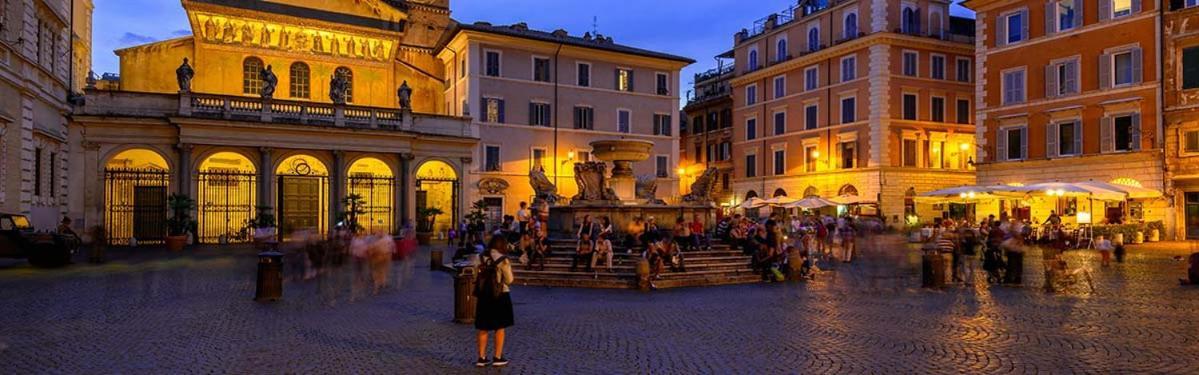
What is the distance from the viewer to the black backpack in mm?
8031

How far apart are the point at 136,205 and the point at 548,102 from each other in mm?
19642

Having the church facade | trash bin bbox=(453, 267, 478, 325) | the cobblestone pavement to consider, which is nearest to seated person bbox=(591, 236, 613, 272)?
the cobblestone pavement

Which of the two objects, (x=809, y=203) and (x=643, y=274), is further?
(x=809, y=203)

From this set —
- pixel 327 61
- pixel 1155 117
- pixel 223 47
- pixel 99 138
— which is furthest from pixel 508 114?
pixel 1155 117

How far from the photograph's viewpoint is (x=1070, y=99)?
113 feet

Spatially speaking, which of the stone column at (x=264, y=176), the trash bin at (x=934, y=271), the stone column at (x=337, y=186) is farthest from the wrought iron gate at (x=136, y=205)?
the trash bin at (x=934, y=271)

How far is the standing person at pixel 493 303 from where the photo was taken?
26.1 feet

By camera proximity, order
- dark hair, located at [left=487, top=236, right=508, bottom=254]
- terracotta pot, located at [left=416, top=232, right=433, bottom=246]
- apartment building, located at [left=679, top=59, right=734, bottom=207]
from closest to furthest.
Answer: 1. dark hair, located at [left=487, top=236, right=508, bottom=254]
2. terracotta pot, located at [left=416, top=232, right=433, bottom=246]
3. apartment building, located at [left=679, top=59, right=734, bottom=207]

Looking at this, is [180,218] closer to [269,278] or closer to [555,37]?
[269,278]

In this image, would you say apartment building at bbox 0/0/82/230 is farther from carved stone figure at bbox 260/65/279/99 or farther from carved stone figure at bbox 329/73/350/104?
carved stone figure at bbox 329/73/350/104

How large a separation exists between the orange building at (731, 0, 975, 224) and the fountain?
22.6 m

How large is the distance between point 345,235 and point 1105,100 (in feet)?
102

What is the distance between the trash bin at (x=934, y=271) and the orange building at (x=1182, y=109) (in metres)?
22.2

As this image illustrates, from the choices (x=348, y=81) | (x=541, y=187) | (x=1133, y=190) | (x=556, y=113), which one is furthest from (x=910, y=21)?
(x=541, y=187)
